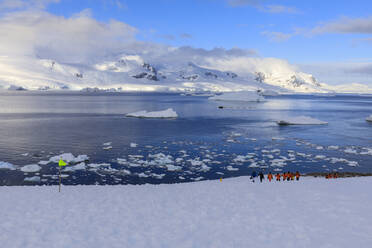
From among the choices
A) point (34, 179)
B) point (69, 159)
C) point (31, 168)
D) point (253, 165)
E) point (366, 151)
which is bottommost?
point (34, 179)

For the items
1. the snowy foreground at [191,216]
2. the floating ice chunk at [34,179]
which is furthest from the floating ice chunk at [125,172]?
the floating ice chunk at [34,179]

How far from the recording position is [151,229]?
1652 centimetres

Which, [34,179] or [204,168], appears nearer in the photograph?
[34,179]

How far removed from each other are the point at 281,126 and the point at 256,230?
5634 centimetres

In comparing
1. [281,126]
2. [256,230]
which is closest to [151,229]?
[256,230]

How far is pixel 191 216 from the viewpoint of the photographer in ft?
60.5

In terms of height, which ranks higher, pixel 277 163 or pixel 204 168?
pixel 277 163

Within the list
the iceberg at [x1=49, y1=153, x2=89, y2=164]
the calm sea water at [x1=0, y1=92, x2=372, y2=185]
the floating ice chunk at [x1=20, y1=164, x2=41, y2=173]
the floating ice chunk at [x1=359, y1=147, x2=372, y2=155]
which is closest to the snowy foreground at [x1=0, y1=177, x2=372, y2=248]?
the calm sea water at [x1=0, y1=92, x2=372, y2=185]

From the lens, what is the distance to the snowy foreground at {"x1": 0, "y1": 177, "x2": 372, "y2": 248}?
15.1m

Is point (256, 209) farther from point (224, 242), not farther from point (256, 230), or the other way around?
point (224, 242)

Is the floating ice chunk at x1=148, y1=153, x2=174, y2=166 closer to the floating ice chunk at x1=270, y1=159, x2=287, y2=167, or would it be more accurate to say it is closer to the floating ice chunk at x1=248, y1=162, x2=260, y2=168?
the floating ice chunk at x1=248, y1=162, x2=260, y2=168

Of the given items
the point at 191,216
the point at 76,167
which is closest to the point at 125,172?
the point at 76,167

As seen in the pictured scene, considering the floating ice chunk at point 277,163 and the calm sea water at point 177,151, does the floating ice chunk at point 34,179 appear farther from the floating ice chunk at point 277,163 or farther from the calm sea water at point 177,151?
the floating ice chunk at point 277,163

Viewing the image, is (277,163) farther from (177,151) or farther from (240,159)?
(177,151)
